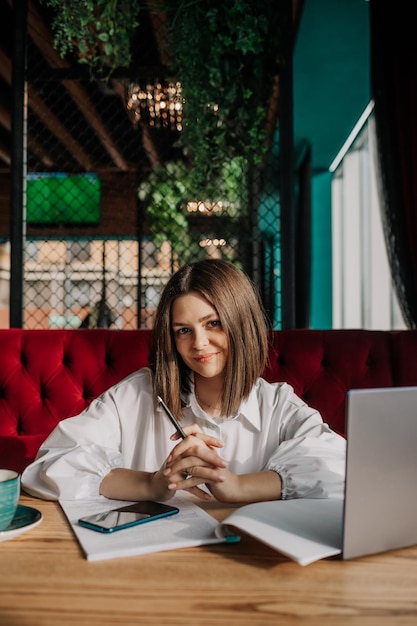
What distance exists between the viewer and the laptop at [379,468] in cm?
66

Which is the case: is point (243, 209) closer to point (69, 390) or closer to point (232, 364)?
point (69, 390)

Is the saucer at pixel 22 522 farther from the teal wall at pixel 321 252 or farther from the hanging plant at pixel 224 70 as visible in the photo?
the teal wall at pixel 321 252

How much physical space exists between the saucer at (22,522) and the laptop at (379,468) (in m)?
0.44

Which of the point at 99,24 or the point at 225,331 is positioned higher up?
the point at 99,24

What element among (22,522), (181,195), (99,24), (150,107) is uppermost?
(150,107)

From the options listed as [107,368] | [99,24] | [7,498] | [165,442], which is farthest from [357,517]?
[99,24]

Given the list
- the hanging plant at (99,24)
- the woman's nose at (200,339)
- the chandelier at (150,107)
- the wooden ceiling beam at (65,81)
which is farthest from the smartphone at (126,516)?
the chandelier at (150,107)

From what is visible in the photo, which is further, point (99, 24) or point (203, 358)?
point (99, 24)

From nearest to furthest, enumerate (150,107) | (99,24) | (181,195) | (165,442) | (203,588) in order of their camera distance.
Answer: (203,588) → (165,442) → (99,24) → (181,195) → (150,107)

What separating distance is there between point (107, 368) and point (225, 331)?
2.38 ft

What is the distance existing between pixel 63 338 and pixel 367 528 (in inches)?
57.4

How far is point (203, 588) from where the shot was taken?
2.07 ft

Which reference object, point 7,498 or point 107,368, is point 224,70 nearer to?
point 107,368

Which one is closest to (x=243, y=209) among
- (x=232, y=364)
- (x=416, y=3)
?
(x=416, y=3)
